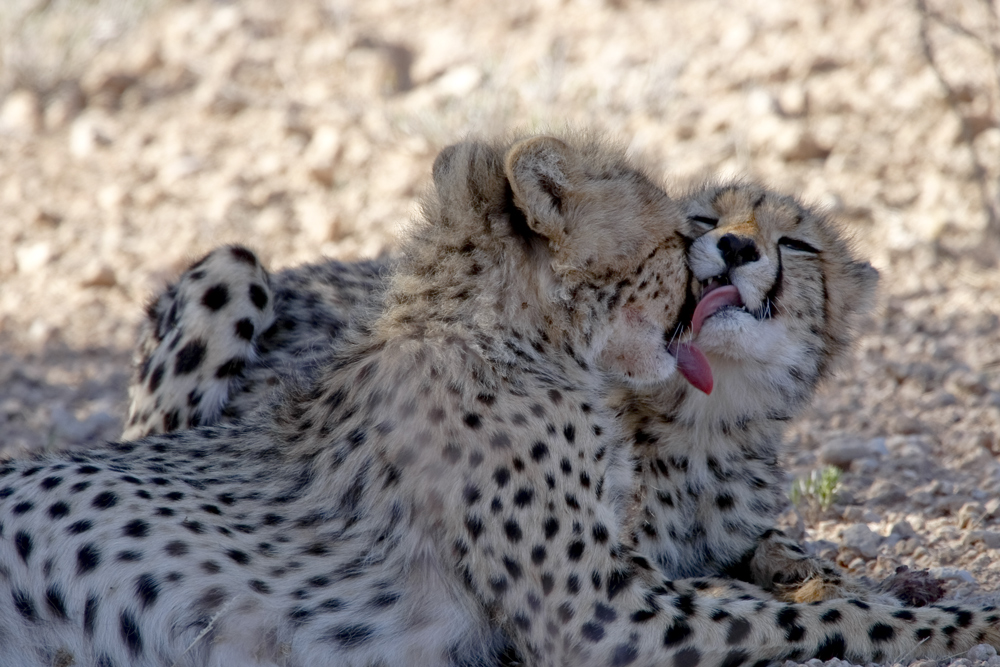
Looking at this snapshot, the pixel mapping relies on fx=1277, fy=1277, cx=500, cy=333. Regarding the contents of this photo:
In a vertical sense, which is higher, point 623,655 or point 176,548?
point 176,548

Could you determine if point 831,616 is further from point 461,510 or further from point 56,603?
point 56,603

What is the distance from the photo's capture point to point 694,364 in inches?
117

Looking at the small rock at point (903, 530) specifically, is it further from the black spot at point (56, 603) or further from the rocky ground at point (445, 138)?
the black spot at point (56, 603)

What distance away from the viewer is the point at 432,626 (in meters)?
2.75

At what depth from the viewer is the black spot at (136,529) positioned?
2.73m

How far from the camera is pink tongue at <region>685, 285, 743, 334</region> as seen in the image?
295cm

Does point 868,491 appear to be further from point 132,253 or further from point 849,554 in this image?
point 132,253

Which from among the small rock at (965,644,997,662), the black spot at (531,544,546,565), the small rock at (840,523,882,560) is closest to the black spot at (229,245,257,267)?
the black spot at (531,544,546,565)

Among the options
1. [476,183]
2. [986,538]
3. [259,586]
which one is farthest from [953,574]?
[259,586]

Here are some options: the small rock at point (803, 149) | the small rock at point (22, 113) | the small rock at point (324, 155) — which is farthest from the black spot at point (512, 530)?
the small rock at point (22, 113)

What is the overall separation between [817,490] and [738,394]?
62 centimetres

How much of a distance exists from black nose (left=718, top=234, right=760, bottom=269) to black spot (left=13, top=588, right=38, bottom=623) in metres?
1.72

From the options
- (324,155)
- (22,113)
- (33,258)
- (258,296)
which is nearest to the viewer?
(258,296)

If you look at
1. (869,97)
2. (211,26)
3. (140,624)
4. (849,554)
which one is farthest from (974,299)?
(211,26)
